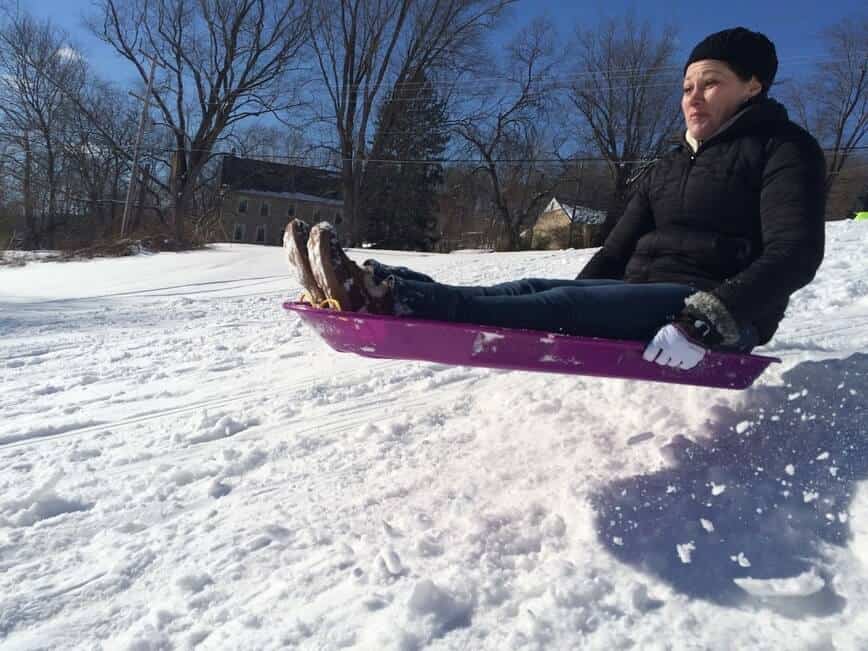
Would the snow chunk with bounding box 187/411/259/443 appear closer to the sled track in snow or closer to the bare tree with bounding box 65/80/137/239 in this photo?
the sled track in snow

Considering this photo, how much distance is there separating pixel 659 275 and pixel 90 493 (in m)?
2.01

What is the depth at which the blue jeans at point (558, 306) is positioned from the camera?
171cm

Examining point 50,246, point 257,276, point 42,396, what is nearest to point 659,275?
point 42,396

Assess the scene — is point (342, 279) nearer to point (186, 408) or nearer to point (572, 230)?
point (186, 408)

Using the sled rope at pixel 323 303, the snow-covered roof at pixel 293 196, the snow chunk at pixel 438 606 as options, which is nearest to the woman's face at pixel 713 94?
the sled rope at pixel 323 303

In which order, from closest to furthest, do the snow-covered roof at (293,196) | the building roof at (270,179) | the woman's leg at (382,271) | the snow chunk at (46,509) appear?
the woman's leg at (382,271), the snow chunk at (46,509), the building roof at (270,179), the snow-covered roof at (293,196)

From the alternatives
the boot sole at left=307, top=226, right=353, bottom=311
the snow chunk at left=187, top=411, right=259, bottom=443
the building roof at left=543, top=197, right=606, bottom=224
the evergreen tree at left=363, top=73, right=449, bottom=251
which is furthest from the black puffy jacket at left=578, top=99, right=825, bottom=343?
the building roof at left=543, top=197, right=606, bottom=224

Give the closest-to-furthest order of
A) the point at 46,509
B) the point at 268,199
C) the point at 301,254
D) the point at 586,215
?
the point at 301,254, the point at 46,509, the point at 586,215, the point at 268,199

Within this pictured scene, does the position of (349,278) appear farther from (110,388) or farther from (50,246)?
(50,246)

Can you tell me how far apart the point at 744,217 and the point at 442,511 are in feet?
4.29

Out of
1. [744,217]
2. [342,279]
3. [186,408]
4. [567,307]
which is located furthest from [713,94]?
[186,408]

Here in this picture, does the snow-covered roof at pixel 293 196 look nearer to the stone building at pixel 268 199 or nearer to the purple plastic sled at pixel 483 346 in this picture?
the stone building at pixel 268 199

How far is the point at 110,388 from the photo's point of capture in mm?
3254

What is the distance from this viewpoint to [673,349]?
166cm
